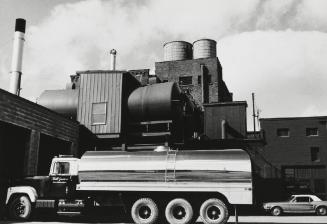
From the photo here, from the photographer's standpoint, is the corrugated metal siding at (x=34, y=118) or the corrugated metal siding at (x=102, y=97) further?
the corrugated metal siding at (x=102, y=97)

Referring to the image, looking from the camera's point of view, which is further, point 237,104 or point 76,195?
point 237,104

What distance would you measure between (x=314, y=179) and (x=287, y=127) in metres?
5.66

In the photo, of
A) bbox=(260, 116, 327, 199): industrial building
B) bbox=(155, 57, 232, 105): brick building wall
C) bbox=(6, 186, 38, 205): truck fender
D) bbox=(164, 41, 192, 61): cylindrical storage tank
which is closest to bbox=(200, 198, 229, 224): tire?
bbox=(6, 186, 38, 205): truck fender

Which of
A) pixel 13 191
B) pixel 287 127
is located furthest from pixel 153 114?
pixel 287 127

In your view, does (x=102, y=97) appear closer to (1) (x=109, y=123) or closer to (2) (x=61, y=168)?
(1) (x=109, y=123)

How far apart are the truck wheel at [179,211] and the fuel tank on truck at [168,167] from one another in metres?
A: 0.94

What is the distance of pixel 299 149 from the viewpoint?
37.3 m

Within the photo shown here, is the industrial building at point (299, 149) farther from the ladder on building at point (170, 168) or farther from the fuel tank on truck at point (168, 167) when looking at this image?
the ladder on building at point (170, 168)

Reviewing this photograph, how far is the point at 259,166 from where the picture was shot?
36438 mm

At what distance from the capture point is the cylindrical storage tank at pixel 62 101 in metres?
30.2

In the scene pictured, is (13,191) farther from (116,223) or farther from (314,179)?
(314,179)

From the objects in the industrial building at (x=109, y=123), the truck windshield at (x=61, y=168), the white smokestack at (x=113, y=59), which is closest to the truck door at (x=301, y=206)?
the industrial building at (x=109, y=123)

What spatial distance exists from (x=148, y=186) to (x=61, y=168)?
4.63 meters

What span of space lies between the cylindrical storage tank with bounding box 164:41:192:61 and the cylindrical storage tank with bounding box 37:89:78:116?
2343 centimetres
